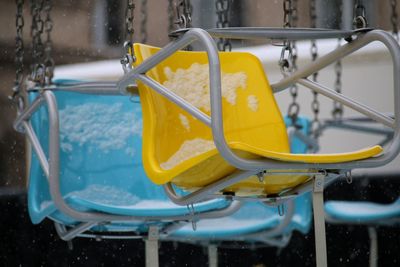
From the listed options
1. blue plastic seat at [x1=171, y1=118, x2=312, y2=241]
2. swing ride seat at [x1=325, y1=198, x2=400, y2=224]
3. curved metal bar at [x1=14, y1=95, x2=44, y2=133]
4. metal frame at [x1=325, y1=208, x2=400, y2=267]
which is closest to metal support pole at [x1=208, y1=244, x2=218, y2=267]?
blue plastic seat at [x1=171, y1=118, x2=312, y2=241]

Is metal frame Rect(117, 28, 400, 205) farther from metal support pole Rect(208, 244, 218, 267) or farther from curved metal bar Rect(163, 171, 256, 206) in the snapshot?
metal support pole Rect(208, 244, 218, 267)

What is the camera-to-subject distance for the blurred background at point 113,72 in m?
3.57

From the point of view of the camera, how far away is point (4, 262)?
3.42 m

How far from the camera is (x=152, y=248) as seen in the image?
231 centimetres

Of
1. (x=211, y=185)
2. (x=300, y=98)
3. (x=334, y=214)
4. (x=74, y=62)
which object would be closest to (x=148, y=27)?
(x=74, y=62)

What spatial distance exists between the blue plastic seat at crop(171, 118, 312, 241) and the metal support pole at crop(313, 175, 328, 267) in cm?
109

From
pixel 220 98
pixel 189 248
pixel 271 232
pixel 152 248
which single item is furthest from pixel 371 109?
pixel 189 248

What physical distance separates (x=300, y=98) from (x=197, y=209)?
1.75 m

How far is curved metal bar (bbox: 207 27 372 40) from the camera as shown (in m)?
1.88

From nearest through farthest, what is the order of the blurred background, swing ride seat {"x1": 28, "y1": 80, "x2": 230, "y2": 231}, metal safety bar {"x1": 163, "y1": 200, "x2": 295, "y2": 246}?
swing ride seat {"x1": 28, "y1": 80, "x2": 230, "y2": 231} < metal safety bar {"x1": 163, "y1": 200, "x2": 295, "y2": 246} < the blurred background

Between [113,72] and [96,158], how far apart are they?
1.46 m

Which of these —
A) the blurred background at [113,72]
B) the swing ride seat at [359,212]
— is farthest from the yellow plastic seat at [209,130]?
the blurred background at [113,72]

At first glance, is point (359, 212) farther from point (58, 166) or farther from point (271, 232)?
point (58, 166)

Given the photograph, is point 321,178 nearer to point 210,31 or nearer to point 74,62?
point 210,31
